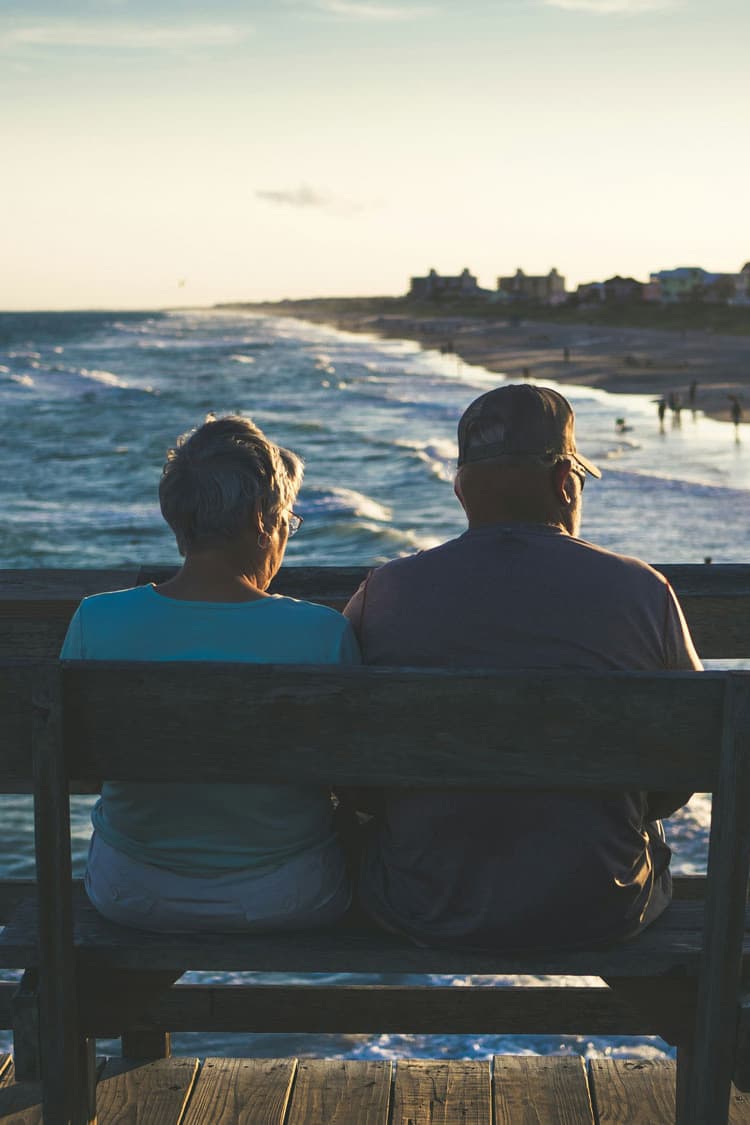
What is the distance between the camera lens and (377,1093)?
3100mm

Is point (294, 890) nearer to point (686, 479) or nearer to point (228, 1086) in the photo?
point (228, 1086)

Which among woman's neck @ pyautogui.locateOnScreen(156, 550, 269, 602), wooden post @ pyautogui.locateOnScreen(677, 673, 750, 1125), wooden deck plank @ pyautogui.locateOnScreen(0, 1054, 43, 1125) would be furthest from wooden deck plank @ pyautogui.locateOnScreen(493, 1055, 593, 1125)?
woman's neck @ pyautogui.locateOnScreen(156, 550, 269, 602)

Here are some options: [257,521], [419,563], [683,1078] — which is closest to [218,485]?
[257,521]

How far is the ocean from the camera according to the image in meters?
7.23

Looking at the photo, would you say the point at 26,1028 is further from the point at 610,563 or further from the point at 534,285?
the point at 534,285

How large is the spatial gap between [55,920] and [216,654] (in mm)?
546

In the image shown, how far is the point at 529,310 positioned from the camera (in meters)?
145

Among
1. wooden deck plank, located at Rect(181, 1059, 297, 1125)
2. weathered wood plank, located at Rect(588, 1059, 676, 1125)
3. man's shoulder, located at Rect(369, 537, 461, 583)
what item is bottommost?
wooden deck plank, located at Rect(181, 1059, 297, 1125)

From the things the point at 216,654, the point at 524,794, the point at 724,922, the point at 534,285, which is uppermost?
the point at 534,285

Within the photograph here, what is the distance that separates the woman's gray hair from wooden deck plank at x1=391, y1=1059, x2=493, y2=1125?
5.02ft

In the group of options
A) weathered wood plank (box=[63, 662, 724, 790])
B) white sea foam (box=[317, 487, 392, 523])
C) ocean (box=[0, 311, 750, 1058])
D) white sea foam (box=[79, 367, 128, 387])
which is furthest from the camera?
white sea foam (box=[79, 367, 128, 387])

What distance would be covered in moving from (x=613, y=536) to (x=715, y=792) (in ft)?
59.1

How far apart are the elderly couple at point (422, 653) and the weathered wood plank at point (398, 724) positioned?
0.13 metres

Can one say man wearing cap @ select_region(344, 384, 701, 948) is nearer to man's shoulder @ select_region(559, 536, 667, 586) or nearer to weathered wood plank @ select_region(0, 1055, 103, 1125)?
man's shoulder @ select_region(559, 536, 667, 586)
